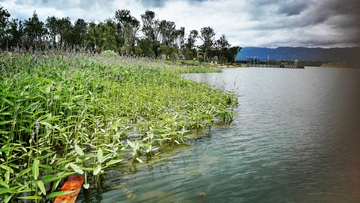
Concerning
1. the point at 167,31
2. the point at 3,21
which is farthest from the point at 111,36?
the point at 167,31

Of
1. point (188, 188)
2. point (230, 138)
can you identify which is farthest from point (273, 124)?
point (188, 188)

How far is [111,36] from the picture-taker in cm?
3725

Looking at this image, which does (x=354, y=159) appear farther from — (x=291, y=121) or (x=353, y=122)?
(x=353, y=122)

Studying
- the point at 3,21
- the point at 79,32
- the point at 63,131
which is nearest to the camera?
the point at 63,131

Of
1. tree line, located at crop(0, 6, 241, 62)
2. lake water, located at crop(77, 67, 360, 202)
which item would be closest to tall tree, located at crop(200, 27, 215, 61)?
tree line, located at crop(0, 6, 241, 62)

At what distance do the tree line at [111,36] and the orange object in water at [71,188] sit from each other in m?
A: 6.34

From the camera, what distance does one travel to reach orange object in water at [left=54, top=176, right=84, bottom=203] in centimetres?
216

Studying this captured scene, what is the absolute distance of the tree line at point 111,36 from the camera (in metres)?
28.5

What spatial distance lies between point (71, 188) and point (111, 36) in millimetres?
38681

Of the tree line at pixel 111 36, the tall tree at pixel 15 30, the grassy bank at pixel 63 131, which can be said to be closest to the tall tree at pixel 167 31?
the tree line at pixel 111 36

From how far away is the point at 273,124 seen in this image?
564 centimetres

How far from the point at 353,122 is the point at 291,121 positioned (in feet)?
5.33

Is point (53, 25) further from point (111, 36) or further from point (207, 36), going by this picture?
point (207, 36)

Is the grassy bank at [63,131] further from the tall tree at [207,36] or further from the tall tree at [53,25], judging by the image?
the tall tree at [207,36]
